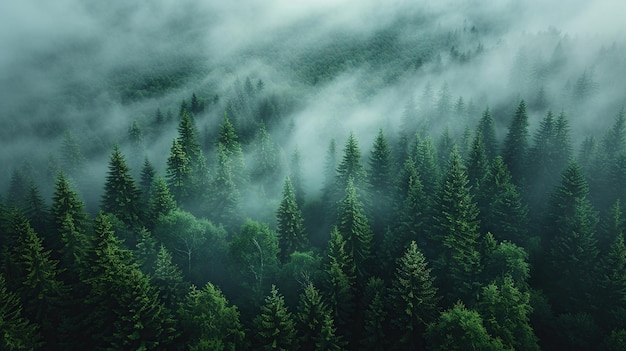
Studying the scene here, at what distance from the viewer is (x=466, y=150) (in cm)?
7581

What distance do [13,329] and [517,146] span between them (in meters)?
69.6

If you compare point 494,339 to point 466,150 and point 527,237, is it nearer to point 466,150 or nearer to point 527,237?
point 527,237

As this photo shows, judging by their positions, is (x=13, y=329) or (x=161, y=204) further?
(x=161, y=204)

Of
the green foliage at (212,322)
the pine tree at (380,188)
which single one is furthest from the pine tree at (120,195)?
the pine tree at (380,188)

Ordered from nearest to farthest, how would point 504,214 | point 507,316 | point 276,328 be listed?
point 507,316
point 276,328
point 504,214

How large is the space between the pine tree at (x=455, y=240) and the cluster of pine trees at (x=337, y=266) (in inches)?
6.6

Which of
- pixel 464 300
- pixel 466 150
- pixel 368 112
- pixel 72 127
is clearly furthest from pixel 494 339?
pixel 72 127

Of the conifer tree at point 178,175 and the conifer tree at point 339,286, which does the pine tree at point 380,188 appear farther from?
the conifer tree at point 178,175

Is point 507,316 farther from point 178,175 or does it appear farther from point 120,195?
point 120,195

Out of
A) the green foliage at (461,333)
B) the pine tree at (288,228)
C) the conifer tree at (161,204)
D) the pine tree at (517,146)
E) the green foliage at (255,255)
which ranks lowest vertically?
the green foliage at (461,333)

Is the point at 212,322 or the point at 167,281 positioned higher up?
the point at 167,281

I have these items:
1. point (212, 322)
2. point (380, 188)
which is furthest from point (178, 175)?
point (212, 322)

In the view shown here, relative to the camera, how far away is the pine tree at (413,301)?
1620 inches

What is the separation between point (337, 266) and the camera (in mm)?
45781
